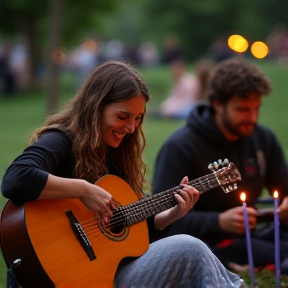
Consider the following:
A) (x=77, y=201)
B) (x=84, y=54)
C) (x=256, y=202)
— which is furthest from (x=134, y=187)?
(x=84, y=54)

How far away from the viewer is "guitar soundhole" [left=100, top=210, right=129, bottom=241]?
3.58 metres

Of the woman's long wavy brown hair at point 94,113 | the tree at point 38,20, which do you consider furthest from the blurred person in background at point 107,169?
the tree at point 38,20

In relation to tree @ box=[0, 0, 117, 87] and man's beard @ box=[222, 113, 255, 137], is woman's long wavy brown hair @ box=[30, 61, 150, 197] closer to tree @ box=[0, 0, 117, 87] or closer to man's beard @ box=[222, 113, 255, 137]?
man's beard @ box=[222, 113, 255, 137]

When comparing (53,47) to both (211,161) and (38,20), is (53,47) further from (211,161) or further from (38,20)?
(38,20)

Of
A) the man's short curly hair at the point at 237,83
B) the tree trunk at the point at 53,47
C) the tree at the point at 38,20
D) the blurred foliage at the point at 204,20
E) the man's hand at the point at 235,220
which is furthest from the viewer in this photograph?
the blurred foliage at the point at 204,20

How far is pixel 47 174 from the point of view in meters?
3.34

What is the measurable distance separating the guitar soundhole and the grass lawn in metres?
0.99

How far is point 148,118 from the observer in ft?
50.3

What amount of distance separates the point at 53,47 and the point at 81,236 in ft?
27.1

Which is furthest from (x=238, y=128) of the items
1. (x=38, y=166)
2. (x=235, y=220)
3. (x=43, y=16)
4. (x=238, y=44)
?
(x=43, y=16)

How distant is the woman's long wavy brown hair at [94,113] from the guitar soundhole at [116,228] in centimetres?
21

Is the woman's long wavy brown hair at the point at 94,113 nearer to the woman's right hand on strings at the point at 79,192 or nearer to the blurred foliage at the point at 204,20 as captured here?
the woman's right hand on strings at the point at 79,192

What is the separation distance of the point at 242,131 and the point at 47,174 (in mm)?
1716

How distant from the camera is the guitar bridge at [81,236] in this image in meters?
3.44
